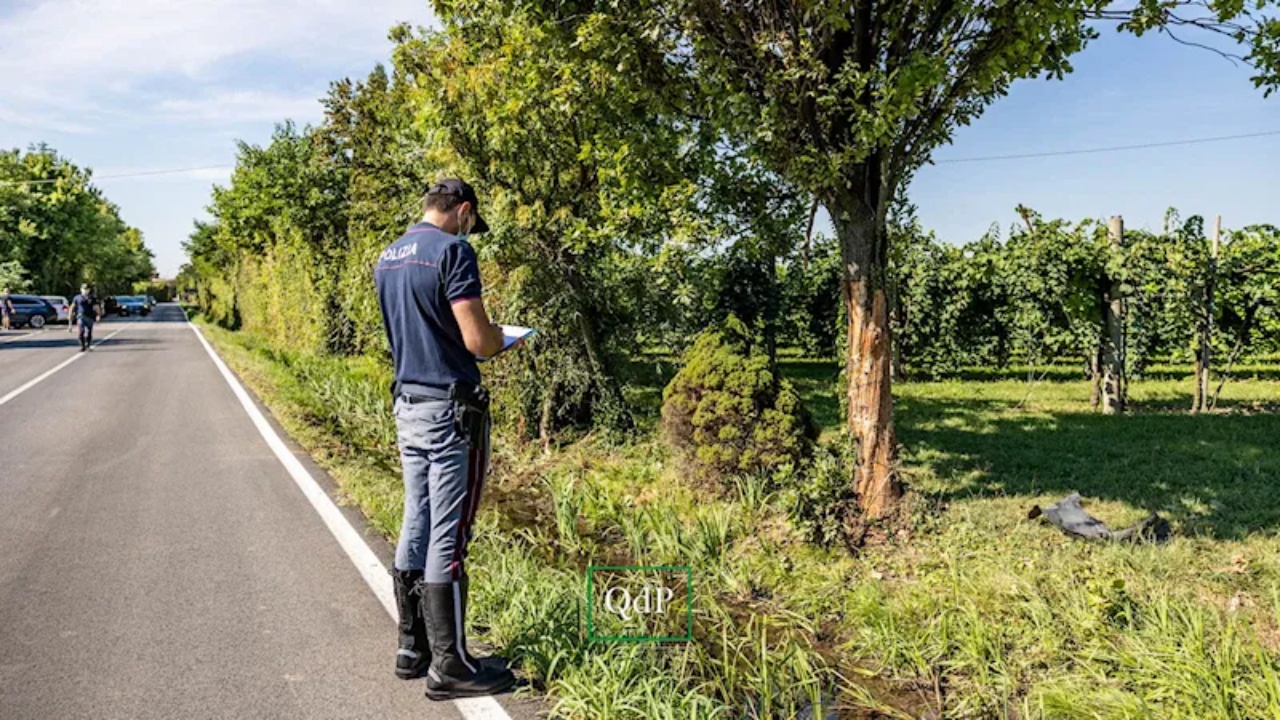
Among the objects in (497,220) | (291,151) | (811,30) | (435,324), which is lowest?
(435,324)

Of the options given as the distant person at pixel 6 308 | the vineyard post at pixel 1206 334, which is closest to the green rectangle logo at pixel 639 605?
the vineyard post at pixel 1206 334

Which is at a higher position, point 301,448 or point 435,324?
point 435,324

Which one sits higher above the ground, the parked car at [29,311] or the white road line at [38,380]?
the parked car at [29,311]

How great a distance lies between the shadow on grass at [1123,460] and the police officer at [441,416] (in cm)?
449

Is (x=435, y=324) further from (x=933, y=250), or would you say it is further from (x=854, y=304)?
(x=933, y=250)

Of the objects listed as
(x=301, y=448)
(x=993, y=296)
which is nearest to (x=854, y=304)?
(x=301, y=448)

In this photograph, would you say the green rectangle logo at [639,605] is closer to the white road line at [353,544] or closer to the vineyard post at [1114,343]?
the white road line at [353,544]

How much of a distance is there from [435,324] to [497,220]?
4.99 m

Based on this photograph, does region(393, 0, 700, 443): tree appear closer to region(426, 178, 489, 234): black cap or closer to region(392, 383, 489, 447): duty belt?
region(426, 178, 489, 234): black cap

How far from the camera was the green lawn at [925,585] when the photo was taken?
3553 millimetres

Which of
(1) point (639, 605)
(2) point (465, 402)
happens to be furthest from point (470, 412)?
(1) point (639, 605)

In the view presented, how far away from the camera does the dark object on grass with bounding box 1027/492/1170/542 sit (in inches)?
217

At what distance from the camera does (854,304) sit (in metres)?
5.93

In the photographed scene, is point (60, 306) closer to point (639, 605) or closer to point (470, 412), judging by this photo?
point (639, 605)
